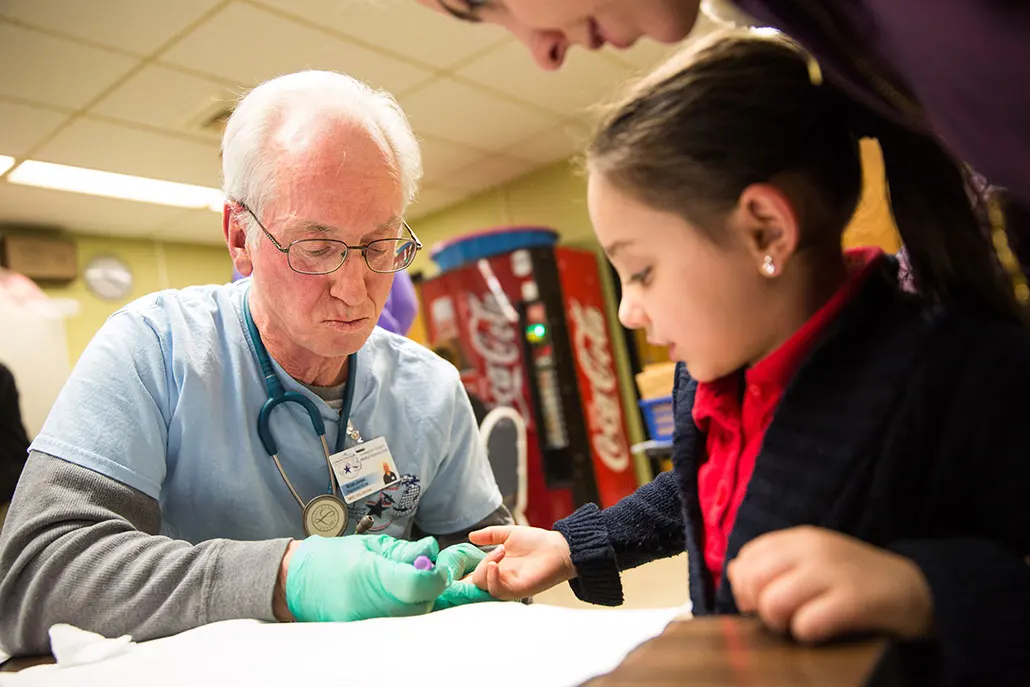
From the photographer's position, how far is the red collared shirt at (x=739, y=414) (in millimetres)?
545

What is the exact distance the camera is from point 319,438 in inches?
39.4

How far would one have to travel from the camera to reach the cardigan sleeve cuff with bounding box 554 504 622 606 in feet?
2.35

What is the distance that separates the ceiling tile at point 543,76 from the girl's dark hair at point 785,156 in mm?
2335

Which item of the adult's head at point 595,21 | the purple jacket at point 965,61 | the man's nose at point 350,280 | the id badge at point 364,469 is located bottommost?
the id badge at point 364,469

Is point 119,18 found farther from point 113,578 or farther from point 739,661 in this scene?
point 739,661

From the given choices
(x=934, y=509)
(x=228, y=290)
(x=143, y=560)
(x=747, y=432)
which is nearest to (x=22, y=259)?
(x=228, y=290)

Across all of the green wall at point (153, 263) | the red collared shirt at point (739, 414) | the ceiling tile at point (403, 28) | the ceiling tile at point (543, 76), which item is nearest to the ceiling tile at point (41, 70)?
the green wall at point (153, 263)

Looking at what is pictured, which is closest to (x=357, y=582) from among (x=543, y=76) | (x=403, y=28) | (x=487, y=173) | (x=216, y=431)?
(x=216, y=431)

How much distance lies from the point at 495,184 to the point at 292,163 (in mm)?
3333

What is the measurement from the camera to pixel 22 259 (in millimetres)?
1254

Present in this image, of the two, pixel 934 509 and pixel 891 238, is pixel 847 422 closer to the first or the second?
pixel 934 509

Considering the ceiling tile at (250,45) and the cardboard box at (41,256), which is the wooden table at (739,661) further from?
the ceiling tile at (250,45)

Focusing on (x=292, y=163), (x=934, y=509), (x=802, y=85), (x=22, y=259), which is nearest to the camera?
(x=934, y=509)

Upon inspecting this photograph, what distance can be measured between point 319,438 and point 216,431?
14 cm
